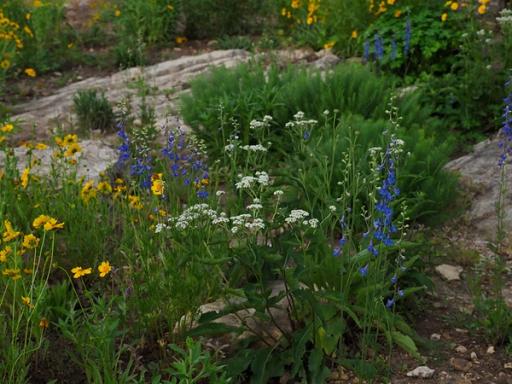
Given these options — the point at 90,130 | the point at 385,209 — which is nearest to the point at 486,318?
the point at 385,209

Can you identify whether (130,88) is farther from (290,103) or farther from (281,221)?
(281,221)

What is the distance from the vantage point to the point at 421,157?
4852 millimetres

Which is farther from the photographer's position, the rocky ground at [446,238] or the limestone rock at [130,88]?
the limestone rock at [130,88]

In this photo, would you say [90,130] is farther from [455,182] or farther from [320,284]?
[320,284]

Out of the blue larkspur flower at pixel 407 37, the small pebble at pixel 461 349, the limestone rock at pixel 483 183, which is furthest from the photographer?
the blue larkspur flower at pixel 407 37

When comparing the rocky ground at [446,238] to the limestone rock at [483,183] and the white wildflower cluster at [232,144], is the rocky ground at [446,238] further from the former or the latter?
the white wildflower cluster at [232,144]

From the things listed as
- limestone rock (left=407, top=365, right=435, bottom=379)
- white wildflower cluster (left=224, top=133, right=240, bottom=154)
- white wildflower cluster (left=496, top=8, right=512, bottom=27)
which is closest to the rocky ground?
limestone rock (left=407, top=365, right=435, bottom=379)

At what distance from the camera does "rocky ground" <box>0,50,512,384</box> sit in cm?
340

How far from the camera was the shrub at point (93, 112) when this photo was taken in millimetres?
6613

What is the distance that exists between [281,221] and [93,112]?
12.0 ft

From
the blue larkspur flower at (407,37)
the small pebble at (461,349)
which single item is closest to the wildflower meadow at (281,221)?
the small pebble at (461,349)

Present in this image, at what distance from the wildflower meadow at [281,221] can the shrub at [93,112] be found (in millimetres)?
17

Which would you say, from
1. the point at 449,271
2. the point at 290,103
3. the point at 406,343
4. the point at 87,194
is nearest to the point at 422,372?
the point at 406,343

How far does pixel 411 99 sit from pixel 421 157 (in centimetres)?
92
